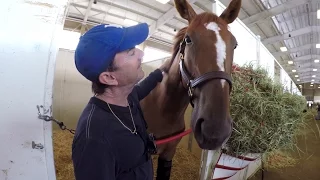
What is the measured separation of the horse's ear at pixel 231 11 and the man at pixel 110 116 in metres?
0.80

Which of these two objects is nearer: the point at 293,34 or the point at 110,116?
the point at 110,116

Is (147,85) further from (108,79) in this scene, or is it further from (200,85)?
(108,79)

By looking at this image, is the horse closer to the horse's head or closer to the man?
the horse's head

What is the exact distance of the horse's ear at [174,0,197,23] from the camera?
57.9 inches

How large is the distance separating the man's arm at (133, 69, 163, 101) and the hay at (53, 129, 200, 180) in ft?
4.90

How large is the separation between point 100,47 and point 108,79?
0.13 meters

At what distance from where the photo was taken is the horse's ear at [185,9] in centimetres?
147

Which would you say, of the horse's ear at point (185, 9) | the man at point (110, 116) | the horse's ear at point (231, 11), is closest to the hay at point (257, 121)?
the horse's ear at point (231, 11)

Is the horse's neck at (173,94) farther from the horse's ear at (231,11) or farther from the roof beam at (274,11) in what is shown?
the roof beam at (274,11)

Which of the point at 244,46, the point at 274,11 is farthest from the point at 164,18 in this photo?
the point at 244,46

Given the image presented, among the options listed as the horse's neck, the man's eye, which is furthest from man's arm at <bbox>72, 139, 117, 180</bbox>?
the horse's neck

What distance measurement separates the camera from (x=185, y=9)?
1.53 meters

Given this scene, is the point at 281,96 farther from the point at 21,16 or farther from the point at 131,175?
the point at 21,16

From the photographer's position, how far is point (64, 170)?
235 centimetres
